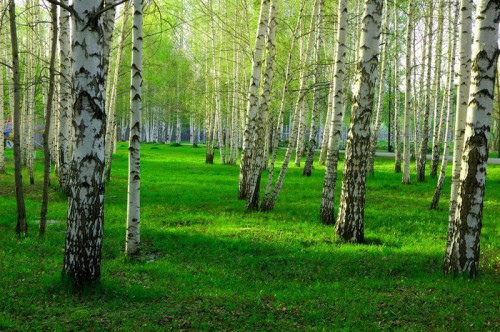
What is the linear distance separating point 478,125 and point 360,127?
7.29ft

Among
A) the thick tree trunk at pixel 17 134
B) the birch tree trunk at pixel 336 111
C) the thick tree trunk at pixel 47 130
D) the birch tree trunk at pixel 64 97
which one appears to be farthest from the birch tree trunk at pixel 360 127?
the birch tree trunk at pixel 64 97

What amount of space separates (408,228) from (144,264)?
19.4 ft


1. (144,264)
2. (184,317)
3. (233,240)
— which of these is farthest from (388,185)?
(184,317)

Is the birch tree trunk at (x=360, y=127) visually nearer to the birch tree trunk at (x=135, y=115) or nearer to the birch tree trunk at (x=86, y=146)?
the birch tree trunk at (x=135, y=115)

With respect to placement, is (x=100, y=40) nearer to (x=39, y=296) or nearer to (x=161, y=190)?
(x=39, y=296)

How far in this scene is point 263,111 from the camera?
11.2m

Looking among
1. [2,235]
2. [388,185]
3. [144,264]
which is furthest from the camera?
[388,185]

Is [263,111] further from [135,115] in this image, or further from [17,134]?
[17,134]

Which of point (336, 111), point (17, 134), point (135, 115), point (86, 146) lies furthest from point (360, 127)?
point (17, 134)

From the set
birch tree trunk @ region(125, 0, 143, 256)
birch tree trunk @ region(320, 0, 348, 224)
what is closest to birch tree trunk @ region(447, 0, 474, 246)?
birch tree trunk @ region(320, 0, 348, 224)

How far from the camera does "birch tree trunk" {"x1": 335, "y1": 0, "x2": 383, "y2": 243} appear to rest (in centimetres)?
728

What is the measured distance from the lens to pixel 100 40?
4727 millimetres

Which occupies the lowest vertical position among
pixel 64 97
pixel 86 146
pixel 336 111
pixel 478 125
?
pixel 86 146

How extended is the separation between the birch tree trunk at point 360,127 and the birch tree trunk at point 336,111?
142cm
